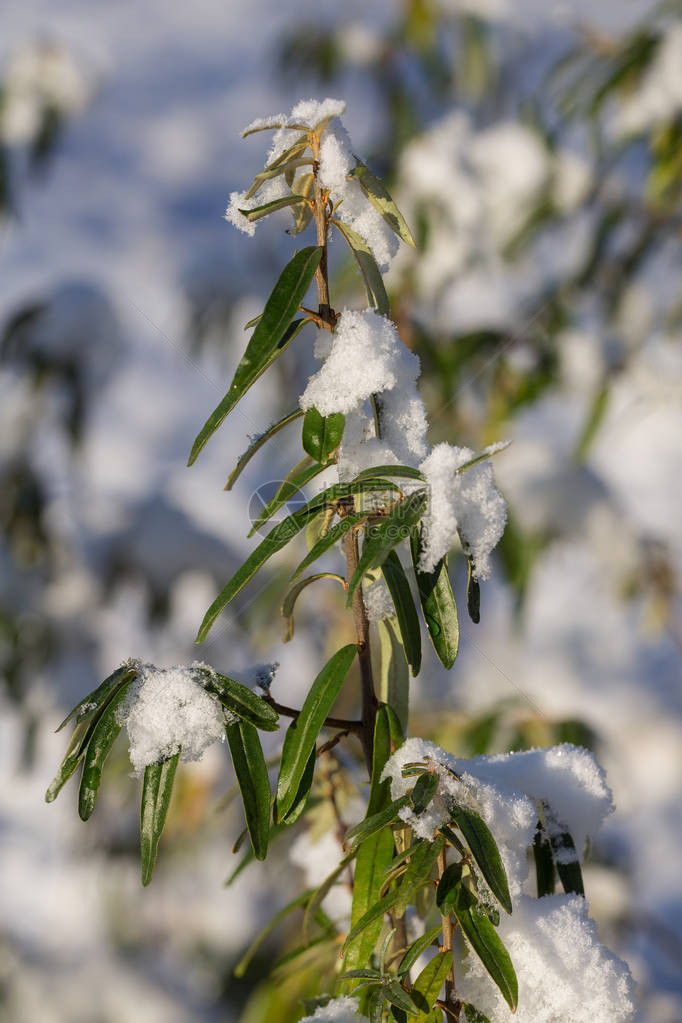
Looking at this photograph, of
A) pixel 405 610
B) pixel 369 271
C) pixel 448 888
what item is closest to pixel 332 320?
pixel 369 271

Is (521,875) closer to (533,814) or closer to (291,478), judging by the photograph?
(533,814)

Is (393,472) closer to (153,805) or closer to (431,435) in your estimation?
(153,805)

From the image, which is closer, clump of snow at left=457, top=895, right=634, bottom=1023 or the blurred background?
clump of snow at left=457, top=895, right=634, bottom=1023

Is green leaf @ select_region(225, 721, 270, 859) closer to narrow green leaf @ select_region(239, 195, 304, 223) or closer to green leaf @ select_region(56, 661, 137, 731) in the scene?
green leaf @ select_region(56, 661, 137, 731)

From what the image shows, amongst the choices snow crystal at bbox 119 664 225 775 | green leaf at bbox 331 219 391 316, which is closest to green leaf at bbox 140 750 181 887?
snow crystal at bbox 119 664 225 775

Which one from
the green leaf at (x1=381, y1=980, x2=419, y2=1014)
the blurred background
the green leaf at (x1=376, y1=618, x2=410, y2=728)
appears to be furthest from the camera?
the blurred background

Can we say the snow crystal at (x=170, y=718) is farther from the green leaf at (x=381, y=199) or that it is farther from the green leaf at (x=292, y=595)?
the green leaf at (x=381, y=199)

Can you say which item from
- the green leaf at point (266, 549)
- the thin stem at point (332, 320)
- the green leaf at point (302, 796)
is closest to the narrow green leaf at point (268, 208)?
the thin stem at point (332, 320)
